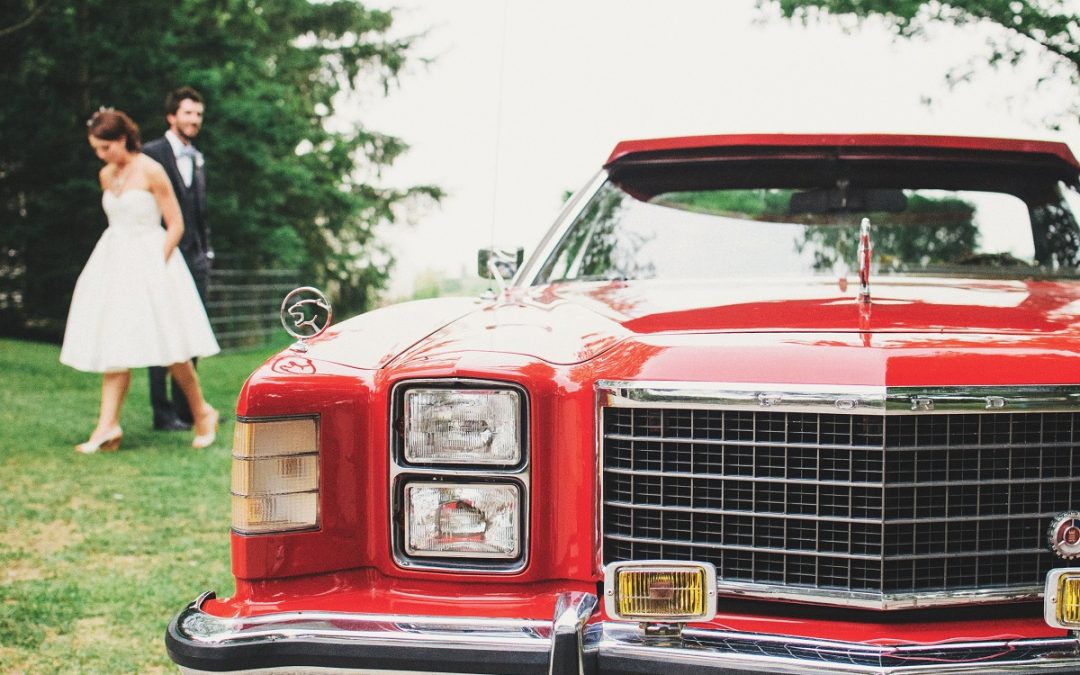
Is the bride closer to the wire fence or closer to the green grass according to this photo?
the green grass

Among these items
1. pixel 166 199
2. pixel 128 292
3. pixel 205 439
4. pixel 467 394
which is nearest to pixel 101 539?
pixel 205 439

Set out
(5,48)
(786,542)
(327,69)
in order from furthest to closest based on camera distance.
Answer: (327,69) < (5,48) < (786,542)

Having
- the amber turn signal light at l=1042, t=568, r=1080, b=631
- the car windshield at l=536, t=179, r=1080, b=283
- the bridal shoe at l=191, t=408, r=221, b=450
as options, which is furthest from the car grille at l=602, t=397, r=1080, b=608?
the bridal shoe at l=191, t=408, r=221, b=450

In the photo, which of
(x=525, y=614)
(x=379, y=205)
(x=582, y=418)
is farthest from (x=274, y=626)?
(x=379, y=205)

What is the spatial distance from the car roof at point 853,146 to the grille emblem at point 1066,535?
1525 millimetres

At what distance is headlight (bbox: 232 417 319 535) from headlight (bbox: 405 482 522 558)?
206mm

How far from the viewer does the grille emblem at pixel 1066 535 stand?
6.06 feet

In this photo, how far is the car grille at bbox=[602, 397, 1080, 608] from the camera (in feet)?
5.91

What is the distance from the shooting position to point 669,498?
192 centimetres

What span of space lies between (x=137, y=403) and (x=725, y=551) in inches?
280

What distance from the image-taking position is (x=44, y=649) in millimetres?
3018

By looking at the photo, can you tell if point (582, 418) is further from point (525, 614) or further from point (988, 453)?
point (988, 453)

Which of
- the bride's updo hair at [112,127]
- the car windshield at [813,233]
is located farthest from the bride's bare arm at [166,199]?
the car windshield at [813,233]

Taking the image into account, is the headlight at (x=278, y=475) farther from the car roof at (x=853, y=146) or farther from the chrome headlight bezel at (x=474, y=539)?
the car roof at (x=853, y=146)
